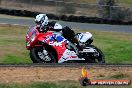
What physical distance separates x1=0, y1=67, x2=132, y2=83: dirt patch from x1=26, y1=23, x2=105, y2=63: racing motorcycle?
8.70 feet

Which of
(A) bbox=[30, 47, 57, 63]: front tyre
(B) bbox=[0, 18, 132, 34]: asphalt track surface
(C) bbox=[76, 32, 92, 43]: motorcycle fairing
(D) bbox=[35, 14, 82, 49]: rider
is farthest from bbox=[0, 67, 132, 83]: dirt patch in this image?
(B) bbox=[0, 18, 132, 34]: asphalt track surface

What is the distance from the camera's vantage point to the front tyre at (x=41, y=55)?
16.4 m

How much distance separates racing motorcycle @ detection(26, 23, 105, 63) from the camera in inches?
650

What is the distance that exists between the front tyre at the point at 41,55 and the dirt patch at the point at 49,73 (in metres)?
2.58

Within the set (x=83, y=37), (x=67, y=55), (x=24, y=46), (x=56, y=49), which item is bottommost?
(x=24, y=46)

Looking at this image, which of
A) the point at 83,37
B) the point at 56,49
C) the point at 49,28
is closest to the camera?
the point at 56,49

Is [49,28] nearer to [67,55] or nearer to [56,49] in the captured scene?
[56,49]

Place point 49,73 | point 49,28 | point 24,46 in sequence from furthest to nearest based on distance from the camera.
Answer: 1. point 24,46
2. point 49,28
3. point 49,73

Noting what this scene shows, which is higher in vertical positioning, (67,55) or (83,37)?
(83,37)

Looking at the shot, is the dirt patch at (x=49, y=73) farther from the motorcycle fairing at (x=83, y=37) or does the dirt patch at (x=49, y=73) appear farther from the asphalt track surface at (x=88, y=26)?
the asphalt track surface at (x=88, y=26)

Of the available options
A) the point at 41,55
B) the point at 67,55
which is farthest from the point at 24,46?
the point at 41,55

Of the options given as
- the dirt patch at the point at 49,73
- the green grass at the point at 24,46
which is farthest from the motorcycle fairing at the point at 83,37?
the dirt patch at the point at 49,73

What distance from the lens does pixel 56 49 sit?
16.6 metres

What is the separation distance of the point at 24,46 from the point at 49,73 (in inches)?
411
